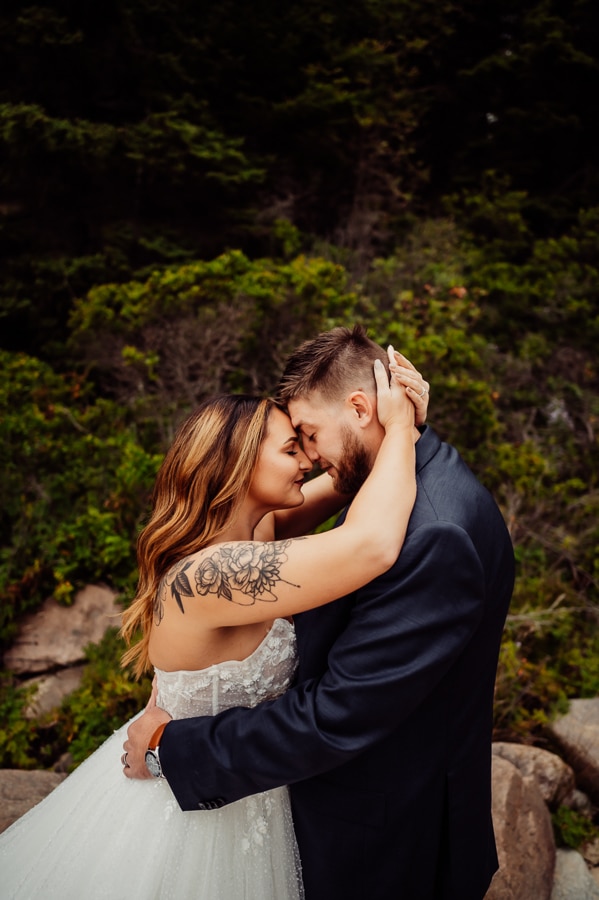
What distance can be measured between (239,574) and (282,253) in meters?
6.52

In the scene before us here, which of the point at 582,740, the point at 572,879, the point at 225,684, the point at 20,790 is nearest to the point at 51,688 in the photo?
the point at 20,790

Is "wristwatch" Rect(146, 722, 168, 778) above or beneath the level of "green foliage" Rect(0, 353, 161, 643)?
above

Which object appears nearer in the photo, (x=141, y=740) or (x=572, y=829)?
(x=141, y=740)

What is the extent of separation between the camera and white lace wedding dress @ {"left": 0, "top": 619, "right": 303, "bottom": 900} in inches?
75.8

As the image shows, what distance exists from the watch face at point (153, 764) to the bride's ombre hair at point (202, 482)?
1.42 feet

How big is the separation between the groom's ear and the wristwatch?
3.89 ft

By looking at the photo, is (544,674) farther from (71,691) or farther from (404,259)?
(404,259)

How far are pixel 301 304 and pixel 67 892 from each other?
15.9 ft

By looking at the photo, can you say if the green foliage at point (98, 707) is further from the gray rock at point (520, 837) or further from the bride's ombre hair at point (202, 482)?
the gray rock at point (520, 837)

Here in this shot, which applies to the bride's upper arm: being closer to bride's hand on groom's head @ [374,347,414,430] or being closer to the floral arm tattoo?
the floral arm tattoo

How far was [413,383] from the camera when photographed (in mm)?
2002

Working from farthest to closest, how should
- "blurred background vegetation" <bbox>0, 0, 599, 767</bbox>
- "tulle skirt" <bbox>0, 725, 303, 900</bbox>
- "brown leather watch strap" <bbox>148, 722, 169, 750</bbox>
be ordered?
"blurred background vegetation" <bbox>0, 0, 599, 767</bbox>, "brown leather watch strap" <bbox>148, 722, 169, 750</bbox>, "tulle skirt" <bbox>0, 725, 303, 900</bbox>

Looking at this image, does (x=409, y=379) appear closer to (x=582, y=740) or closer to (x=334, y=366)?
(x=334, y=366)

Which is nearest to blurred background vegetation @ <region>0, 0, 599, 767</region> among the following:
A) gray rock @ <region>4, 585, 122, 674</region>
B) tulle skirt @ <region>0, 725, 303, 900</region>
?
gray rock @ <region>4, 585, 122, 674</region>
